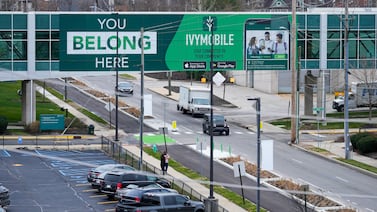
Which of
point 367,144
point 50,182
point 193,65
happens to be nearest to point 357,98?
point 193,65

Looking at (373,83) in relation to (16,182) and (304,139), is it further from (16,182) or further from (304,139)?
(16,182)

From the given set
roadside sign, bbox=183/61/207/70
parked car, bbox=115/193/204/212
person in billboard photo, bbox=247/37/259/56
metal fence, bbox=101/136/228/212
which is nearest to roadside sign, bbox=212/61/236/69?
roadside sign, bbox=183/61/207/70

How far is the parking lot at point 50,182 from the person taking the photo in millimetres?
36031

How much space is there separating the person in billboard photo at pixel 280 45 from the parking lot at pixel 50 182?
17.9 metres

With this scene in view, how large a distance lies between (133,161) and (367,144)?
14.1 m


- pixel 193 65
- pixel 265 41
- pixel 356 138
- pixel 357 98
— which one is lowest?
pixel 356 138

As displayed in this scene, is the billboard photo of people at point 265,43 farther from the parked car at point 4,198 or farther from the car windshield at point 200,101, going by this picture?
the parked car at point 4,198

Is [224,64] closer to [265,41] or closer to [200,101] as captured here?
[265,41]

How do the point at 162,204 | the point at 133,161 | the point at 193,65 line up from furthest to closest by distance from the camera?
1. the point at 193,65
2. the point at 133,161
3. the point at 162,204

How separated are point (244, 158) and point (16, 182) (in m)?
13.8

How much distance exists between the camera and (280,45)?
65.0 m

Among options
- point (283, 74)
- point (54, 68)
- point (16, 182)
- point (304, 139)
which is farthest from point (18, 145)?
point (283, 74)

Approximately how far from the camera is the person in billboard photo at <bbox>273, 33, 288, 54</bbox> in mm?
64812

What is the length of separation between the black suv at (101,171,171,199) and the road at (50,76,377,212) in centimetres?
747
